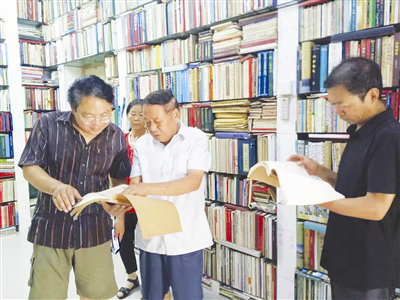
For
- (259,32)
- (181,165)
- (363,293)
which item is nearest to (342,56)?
(259,32)

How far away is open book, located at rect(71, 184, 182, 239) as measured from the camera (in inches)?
41.7

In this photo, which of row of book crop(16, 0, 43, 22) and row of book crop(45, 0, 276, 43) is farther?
row of book crop(16, 0, 43, 22)

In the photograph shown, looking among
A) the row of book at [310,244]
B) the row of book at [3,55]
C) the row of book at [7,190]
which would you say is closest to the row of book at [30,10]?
the row of book at [3,55]

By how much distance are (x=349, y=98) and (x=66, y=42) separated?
373 centimetres

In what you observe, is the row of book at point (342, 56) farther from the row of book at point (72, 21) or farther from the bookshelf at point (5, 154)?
the bookshelf at point (5, 154)

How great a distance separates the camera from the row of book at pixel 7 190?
372cm

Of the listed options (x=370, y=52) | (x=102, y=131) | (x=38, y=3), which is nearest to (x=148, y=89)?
(x=102, y=131)

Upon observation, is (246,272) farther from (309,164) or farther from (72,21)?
(72,21)

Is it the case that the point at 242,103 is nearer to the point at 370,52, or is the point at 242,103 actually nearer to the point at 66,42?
the point at 370,52

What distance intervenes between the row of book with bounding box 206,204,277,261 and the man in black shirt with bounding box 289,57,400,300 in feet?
3.19

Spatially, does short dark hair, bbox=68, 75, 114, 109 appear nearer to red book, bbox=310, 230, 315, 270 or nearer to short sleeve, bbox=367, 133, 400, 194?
short sleeve, bbox=367, 133, 400, 194

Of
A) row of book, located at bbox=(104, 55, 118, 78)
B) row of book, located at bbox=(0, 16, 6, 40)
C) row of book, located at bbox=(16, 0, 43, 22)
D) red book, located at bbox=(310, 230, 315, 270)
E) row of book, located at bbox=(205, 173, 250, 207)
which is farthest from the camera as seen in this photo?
row of book, located at bbox=(16, 0, 43, 22)

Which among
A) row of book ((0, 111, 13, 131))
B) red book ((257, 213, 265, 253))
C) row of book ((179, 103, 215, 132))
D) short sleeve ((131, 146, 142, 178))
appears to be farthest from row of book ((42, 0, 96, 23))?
red book ((257, 213, 265, 253))

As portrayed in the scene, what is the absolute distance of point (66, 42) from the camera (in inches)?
152
